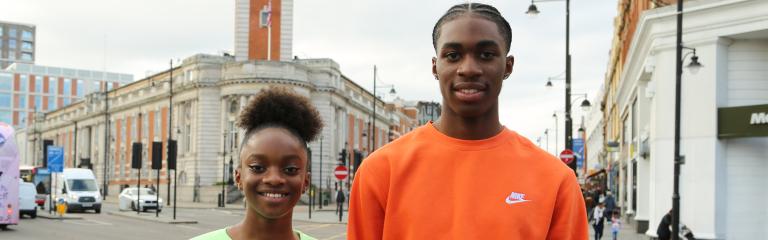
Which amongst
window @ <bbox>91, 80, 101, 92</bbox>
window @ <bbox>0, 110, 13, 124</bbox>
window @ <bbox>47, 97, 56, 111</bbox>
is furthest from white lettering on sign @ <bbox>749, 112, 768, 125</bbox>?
window @ <bbox>91, 80, 101, 92</bbox>

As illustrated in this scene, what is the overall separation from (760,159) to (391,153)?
816 inches

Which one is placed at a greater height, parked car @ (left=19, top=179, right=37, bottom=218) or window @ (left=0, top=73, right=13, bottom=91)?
window @ (left=0, top=73, right=13, bottom=91)

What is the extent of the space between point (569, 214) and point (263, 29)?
Result: 75.1 meters

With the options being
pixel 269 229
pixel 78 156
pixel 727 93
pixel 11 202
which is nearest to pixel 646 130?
pixel 727 93

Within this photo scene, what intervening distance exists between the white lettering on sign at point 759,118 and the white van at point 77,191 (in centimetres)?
3407

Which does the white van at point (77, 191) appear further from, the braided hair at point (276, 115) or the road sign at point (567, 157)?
the braided hair at point (276, 115)

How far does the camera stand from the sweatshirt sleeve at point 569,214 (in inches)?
135

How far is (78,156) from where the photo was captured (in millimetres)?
108500

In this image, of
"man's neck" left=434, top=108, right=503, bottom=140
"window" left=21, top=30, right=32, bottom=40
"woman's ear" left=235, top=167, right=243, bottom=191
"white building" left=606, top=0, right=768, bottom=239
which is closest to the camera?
"man's neck" left=434, top=108, right=503, bottom=140

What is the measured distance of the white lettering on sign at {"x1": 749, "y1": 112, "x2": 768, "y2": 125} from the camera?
20.9m

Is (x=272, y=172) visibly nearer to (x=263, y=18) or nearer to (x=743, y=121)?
(x=743, y=121)

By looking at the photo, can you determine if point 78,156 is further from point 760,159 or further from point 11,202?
point 760,159

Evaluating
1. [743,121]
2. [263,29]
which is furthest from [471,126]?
[263,29]

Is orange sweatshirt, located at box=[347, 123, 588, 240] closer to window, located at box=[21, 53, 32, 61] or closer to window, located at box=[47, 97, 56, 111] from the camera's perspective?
window, located at box=[47, 97, 56, 111]
